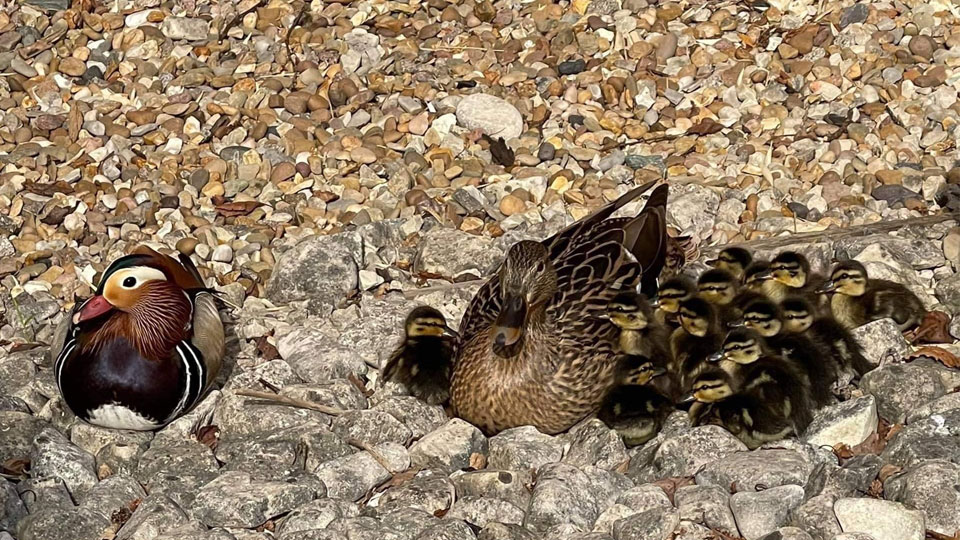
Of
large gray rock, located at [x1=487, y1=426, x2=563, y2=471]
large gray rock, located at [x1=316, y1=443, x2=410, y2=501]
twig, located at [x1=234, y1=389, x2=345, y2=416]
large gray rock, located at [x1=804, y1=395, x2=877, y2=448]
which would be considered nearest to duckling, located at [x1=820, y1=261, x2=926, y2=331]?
large gray rock, located at [x1=804, y1=395, x2=877, y2=448]

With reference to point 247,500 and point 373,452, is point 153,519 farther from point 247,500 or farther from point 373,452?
point 373,452

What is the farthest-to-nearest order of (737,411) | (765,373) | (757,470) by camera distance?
(765,373) → (737,411) → (757,470)

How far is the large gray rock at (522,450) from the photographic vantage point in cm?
459

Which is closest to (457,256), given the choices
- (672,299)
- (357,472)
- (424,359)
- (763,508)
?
(424,359)

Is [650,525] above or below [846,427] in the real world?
above

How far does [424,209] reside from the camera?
20.2 ft

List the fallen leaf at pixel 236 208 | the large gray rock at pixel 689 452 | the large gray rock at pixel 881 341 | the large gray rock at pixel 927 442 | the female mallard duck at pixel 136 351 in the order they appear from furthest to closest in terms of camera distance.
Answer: the fallen leaf at pixel 236 208
the large gray rock at pixel 881 341
the female mallard duck at pixel 136 351
the large gray rock at pixel 689 452
the large gray rock at pixel 927 442

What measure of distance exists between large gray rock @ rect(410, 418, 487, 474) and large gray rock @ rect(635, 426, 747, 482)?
54cm

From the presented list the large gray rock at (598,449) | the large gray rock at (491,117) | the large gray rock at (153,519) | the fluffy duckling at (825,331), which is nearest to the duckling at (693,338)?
the fluffy duckling at (825,331)

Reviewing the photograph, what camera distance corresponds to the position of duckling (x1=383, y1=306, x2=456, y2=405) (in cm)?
500

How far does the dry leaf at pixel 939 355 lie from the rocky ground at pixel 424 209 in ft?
0.05

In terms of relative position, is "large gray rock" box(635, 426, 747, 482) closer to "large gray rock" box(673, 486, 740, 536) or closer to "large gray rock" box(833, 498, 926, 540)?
"large gray rock" box(673, 486, 740, 536)

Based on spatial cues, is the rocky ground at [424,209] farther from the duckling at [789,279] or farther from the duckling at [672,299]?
the duckling at [672,299]

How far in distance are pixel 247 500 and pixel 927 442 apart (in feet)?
6.31
